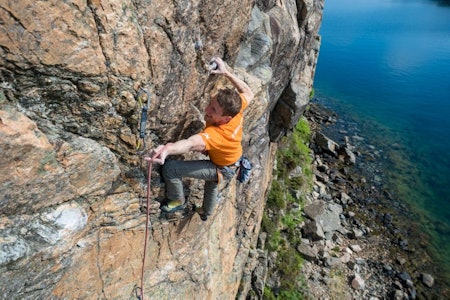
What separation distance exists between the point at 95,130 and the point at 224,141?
6.77ft

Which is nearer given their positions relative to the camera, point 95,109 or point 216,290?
point 95,109

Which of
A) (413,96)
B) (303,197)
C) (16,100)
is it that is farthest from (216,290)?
(413,96)

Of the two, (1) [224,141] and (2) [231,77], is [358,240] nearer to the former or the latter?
(2) [231,77]

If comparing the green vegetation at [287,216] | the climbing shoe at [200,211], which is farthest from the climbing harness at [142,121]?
the green vegetation at [287,216]

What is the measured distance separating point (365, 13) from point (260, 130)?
60.9 metres

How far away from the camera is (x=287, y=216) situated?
1922 centimetres

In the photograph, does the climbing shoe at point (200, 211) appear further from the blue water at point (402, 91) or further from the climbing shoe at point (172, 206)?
the blue water at point (402, 91)

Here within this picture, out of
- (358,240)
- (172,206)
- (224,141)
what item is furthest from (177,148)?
(358,240)

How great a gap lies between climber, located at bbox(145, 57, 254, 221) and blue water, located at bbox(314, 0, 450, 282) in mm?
19434

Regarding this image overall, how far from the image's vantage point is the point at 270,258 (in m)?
16.3

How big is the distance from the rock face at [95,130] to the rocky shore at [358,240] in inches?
488

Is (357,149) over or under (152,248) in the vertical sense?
under

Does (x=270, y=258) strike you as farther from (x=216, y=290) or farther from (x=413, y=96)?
(x=413, y=96)

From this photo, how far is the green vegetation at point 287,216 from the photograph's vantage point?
16094mm
